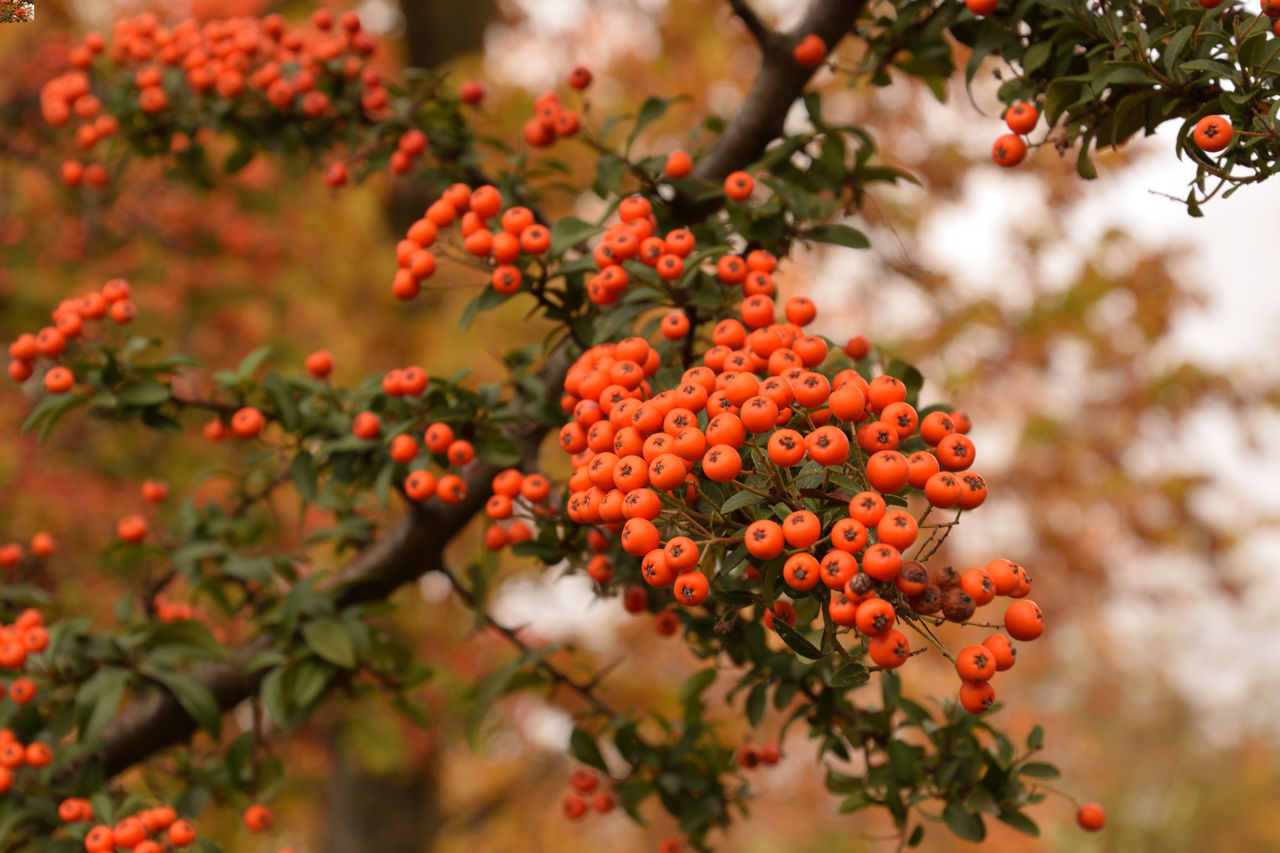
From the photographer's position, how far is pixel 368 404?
2.71 metres

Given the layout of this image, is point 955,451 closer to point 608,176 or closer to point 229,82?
point 608,176

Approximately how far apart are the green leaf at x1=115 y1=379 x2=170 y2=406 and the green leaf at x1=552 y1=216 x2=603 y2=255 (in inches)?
51.1

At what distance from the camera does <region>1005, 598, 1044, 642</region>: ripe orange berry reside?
1.45 m

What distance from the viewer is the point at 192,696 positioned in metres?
2.67

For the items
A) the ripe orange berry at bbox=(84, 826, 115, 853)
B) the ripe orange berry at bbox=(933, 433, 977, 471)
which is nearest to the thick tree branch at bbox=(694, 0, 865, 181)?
the ripe orange berry at bbox=(933, 433, 977, 471)

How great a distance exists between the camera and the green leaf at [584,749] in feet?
8.66

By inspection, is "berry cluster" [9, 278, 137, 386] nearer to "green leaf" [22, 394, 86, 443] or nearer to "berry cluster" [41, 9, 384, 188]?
"green leaf" [22, 394, 86, 443]

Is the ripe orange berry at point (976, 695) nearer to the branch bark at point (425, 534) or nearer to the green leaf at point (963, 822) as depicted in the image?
the green leaf at point (963, 822)

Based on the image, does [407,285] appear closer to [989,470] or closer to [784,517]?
[784,517]

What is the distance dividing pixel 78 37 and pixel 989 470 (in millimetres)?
8506

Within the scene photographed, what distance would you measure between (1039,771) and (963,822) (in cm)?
24

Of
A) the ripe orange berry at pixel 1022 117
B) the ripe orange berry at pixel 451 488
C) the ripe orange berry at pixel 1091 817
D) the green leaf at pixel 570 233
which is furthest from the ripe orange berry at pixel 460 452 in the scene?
the ripe orange berry at pixel 1091 817

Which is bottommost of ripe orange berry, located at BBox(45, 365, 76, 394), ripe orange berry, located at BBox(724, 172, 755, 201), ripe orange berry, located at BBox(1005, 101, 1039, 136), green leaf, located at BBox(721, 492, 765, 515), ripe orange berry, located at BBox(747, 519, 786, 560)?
ripe orange berry, located at BBox(45, 365, 76, 394)

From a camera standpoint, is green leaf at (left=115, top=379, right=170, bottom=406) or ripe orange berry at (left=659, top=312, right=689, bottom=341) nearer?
ripe orange berry at (left=659, top=312, right=689, bottom=341)
